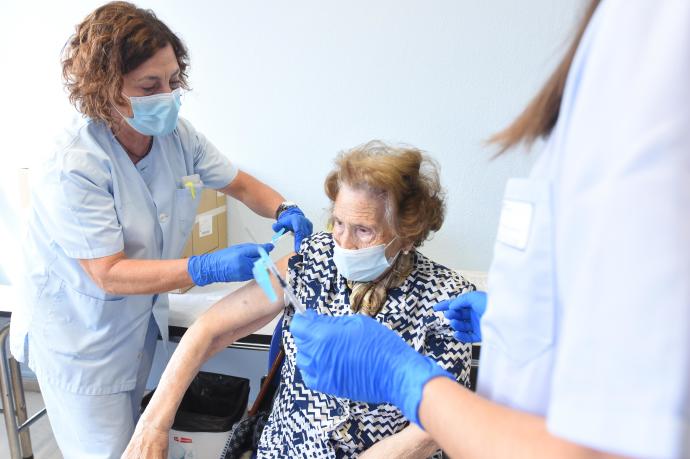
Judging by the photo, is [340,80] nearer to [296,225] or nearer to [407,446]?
[296,225]

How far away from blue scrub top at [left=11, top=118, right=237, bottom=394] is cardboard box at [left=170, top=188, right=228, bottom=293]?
474 millimetres

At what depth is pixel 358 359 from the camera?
808 millimetres

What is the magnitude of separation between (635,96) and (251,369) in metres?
2.38

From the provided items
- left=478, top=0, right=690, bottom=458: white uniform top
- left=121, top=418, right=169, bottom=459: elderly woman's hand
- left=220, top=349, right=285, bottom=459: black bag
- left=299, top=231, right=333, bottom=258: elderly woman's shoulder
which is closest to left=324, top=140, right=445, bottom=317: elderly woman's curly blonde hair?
left=299, top=231, right=333, bottom=258: elderly woman's shoulder

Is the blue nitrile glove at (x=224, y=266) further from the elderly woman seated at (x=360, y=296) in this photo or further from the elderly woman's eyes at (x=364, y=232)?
the elderly woman's eyes at (x=364, y=232)

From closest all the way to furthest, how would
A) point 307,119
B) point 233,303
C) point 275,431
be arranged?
point 275,431 → point 233,303 → point 307,119

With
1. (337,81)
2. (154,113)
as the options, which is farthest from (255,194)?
(337,81)

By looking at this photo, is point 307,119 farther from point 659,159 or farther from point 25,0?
point 659,159

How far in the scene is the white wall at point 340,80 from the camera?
6.88 feet

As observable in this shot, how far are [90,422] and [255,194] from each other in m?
0.93

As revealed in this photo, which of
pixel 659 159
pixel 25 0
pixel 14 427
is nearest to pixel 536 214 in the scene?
pixel 659 159

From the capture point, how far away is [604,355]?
1.42 ft

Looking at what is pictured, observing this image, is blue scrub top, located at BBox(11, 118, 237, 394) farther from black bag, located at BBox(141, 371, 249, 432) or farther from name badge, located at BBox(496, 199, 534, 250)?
name badge, located at BBox(496, 199, 534, 250)

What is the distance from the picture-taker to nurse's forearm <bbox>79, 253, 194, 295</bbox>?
4.46 ft
